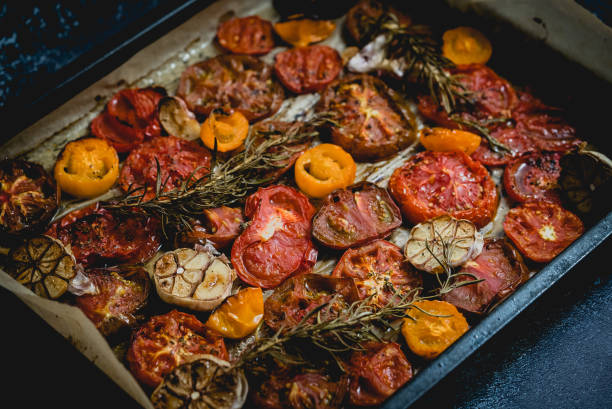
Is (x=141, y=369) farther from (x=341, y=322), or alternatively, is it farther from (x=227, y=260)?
(x=341, y=322)

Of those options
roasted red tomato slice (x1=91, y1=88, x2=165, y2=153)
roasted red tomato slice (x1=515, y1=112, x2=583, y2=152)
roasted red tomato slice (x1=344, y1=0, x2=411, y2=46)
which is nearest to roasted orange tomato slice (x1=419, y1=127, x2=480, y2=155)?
roasted red tomato slice (x1=515, y1=112, x2=583, y2=152)

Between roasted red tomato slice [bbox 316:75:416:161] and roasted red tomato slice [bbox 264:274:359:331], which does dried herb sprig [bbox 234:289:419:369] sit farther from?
roasted red tomato slice [bbox 316:75:416:161]

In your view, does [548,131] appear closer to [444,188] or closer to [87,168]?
[444,188]

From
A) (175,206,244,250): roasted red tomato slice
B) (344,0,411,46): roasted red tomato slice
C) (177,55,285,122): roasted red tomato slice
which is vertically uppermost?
(344,0,411,46): roasted red tomato slice

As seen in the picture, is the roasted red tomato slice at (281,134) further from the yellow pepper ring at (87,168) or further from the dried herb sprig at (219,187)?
the yellow pepper ring at (87,168)

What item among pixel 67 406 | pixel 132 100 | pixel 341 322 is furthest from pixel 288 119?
pixel 67 406
